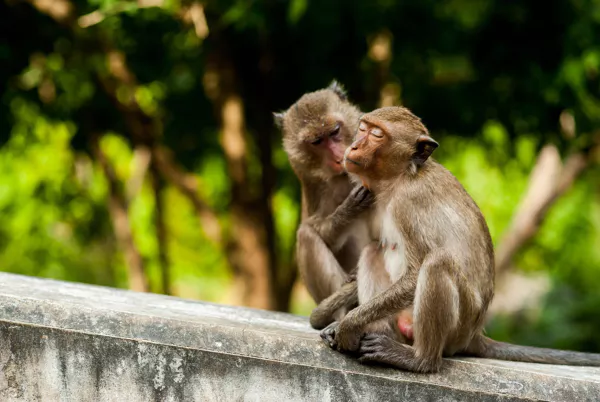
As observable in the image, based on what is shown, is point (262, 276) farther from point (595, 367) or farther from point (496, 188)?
point (496, 188)

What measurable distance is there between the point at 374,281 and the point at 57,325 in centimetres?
128

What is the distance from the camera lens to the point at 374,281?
3.55 meters

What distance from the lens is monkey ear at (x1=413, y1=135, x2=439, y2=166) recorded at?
10.8 ft

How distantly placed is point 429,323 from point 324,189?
1.43 meters

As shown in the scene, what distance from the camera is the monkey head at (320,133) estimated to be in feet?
13.9

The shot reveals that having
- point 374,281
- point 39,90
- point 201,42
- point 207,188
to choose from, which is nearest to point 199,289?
point 207,188

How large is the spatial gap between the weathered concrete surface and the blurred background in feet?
7.36

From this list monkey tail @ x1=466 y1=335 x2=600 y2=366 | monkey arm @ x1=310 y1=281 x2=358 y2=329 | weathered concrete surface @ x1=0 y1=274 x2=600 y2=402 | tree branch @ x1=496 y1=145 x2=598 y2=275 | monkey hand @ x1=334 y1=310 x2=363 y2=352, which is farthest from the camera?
tree branch @ x1=496 y1=145 x2=598 y2=275

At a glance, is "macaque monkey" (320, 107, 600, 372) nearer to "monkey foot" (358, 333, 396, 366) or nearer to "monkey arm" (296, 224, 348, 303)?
"monkey foot" (358, 333, 396, 366)

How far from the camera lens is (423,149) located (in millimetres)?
3312

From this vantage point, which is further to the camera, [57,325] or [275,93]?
[275,93]

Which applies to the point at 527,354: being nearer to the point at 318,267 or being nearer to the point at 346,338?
the point at 346,338

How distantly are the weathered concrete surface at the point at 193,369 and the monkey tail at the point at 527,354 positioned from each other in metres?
0.30

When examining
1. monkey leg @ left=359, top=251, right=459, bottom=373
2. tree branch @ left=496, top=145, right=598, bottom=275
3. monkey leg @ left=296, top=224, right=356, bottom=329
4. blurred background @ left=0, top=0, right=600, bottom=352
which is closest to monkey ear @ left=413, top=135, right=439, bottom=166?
monkey leg @ left=359, top=251, right=459, bottom=373
